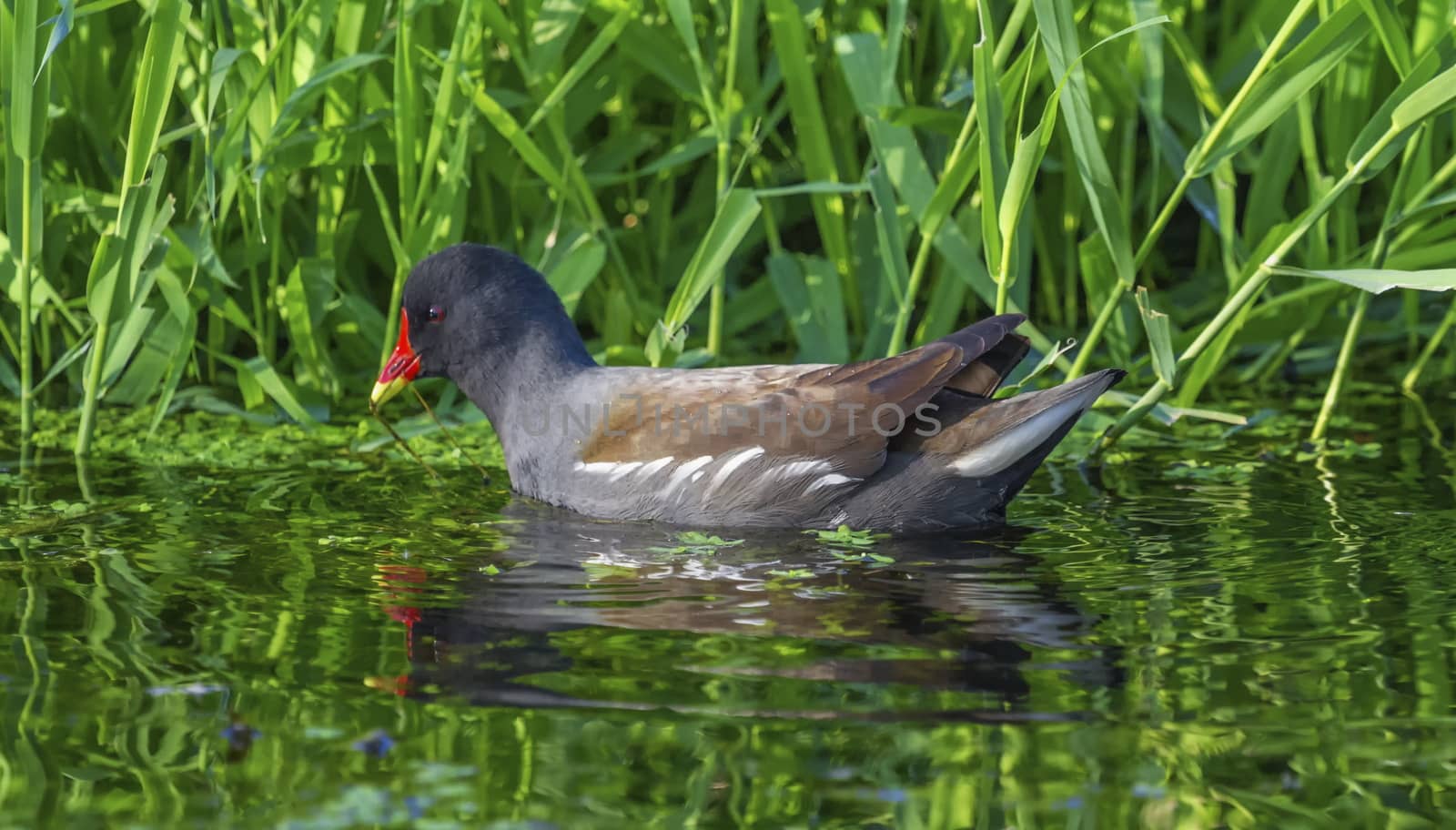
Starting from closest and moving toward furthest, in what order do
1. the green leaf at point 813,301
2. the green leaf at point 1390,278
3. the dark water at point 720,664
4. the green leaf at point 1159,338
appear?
1. the dark water at point 720,664
2. the green leaf at point 1390,278
3. the green leaf at point 1159,338
4. the green leaf at point 813,301

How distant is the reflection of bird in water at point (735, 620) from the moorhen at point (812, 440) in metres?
0.11

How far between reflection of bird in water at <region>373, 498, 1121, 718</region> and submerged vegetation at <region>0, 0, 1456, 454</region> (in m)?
0.79

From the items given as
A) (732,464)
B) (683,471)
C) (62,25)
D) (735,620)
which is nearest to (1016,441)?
(732,464)

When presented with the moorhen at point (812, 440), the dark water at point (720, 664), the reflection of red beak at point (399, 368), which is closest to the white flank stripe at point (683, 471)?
the moorhen at point (812, 440)

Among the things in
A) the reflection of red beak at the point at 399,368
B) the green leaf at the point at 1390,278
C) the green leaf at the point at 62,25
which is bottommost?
the reflection of red beak at the point at 399,368

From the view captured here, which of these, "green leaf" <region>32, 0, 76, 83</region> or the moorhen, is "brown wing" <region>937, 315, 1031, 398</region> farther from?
"green leaf" <region>32, 0, 76, 83</region>

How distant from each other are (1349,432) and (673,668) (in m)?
2.67

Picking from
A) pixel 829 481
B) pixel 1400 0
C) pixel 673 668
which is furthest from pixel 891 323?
pixel 673 668

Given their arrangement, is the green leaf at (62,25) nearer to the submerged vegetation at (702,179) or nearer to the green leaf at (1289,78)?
Answer: the submerged vegetation at (702,179)

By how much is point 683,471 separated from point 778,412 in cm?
26

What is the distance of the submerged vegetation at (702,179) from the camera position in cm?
400

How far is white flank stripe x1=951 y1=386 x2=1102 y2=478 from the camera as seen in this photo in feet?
12.5

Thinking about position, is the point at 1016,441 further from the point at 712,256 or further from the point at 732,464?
the point at 712,256

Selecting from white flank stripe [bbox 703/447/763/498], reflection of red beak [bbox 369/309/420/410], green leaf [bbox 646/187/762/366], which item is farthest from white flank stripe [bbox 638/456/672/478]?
reflection of red beak [bbox 369/309/420/410]
